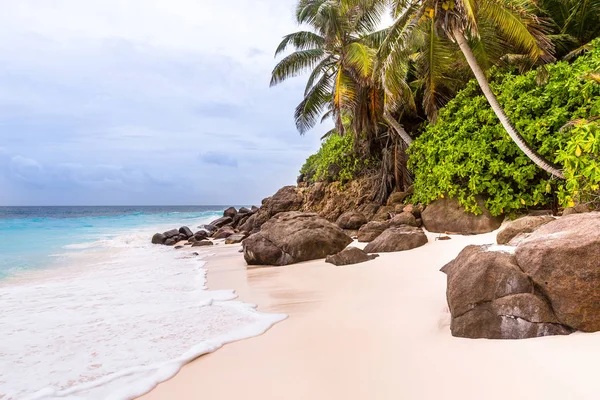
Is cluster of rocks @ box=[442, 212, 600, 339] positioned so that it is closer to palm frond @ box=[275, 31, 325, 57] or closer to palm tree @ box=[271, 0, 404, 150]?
palm tree @ box=[271, 0, 404, 150]

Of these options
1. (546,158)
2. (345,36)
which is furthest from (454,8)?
(345,36)

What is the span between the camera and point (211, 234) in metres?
17.6

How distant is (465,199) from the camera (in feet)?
28.1

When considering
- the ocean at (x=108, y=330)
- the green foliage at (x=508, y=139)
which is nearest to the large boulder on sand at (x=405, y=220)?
the green foliage at (x=508, y=139)

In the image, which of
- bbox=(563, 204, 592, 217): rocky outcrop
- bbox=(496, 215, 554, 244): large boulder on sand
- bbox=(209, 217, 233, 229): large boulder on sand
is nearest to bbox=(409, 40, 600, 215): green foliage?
bbox=(563, 204, 592, 217): rocky outcrop

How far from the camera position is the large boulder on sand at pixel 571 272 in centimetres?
247

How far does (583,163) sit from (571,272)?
4302 millimetres

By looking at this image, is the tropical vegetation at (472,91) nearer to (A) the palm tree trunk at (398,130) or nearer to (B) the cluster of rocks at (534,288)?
(A) the palm tree trunk at (398,130)

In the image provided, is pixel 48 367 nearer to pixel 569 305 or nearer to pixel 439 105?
pixel 569 305

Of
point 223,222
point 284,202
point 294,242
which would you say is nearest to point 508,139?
point 294,242

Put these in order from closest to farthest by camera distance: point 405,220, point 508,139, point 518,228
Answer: point 518,228 < point 508,139 < point 405,220

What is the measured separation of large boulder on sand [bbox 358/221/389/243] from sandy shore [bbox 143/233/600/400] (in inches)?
183

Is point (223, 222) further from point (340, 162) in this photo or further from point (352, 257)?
point (352, 257)

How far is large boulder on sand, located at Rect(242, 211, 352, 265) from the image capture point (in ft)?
25.4
